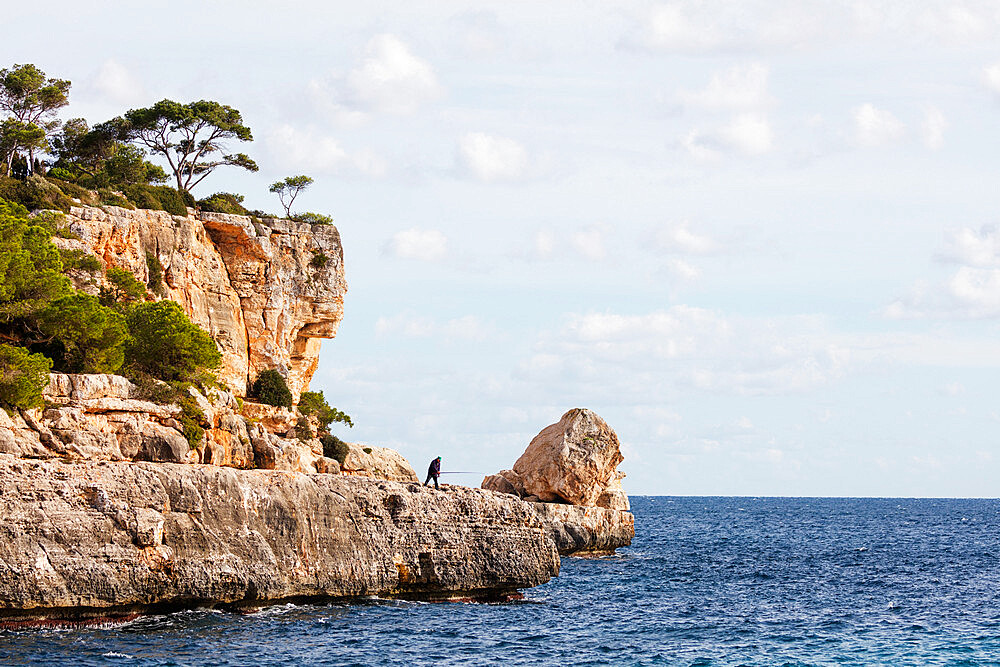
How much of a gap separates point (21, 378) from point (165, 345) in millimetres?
8497

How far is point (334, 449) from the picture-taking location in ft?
179

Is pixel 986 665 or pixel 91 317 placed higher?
pixel 91 317

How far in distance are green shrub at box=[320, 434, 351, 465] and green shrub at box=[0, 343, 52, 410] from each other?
2353 cm

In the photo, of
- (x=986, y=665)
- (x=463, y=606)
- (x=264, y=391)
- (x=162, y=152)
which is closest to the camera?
(x=986, y=665)

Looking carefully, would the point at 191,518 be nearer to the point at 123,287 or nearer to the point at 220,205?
the point at 123,287

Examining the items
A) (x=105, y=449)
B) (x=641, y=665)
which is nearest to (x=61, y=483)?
(x=105, y=449)

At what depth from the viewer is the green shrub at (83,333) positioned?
35.1 meters

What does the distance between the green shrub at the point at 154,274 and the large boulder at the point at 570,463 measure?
22820 mm

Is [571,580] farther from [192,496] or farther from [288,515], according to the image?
[192,496]

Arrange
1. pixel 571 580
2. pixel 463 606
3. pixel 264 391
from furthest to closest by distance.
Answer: pixel 264 391 → pixel 571 580 → pixel 463 606

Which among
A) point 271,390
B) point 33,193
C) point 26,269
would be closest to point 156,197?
point 33,193

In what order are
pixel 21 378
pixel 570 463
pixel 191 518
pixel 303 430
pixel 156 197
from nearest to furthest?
pixel 191 518
pixel 21 378
pixel 303 430
pixel 156 197
pixel 570 463

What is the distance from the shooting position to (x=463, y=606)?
3431cm

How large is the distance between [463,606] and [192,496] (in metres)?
9.82
